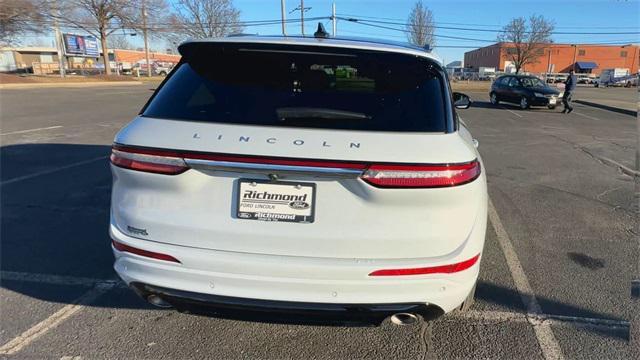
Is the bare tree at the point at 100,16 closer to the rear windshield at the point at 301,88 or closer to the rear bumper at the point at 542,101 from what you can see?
the rear bumper at the point at 542,101

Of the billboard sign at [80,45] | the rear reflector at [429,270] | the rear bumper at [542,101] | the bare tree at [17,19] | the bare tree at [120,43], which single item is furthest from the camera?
the bare tree at [120,43]

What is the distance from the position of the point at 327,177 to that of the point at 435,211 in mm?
533

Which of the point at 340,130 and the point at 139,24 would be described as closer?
the point at 340,130

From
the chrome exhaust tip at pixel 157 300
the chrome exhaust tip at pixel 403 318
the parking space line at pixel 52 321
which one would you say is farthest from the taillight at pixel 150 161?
the parking space line at pixel 52 321

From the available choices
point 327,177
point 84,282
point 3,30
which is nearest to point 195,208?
point 327,177

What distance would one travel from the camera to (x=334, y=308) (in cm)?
210

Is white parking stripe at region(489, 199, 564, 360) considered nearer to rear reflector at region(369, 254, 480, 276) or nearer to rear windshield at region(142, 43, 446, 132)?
rear reflector at region(369, 254, 480, 276)

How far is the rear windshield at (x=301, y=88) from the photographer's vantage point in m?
2.20

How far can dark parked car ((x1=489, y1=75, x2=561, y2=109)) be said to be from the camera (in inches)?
774

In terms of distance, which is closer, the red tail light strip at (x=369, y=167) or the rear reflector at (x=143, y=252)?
the red tail light strip at (x=369, y=167)

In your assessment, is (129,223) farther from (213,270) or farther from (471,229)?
(471,229)

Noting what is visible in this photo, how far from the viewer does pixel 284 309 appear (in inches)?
83.3

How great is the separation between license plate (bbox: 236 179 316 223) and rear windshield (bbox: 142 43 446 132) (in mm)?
347

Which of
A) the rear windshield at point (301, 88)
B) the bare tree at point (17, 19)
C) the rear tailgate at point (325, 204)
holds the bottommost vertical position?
the rear tailgate at point (325, 204)
